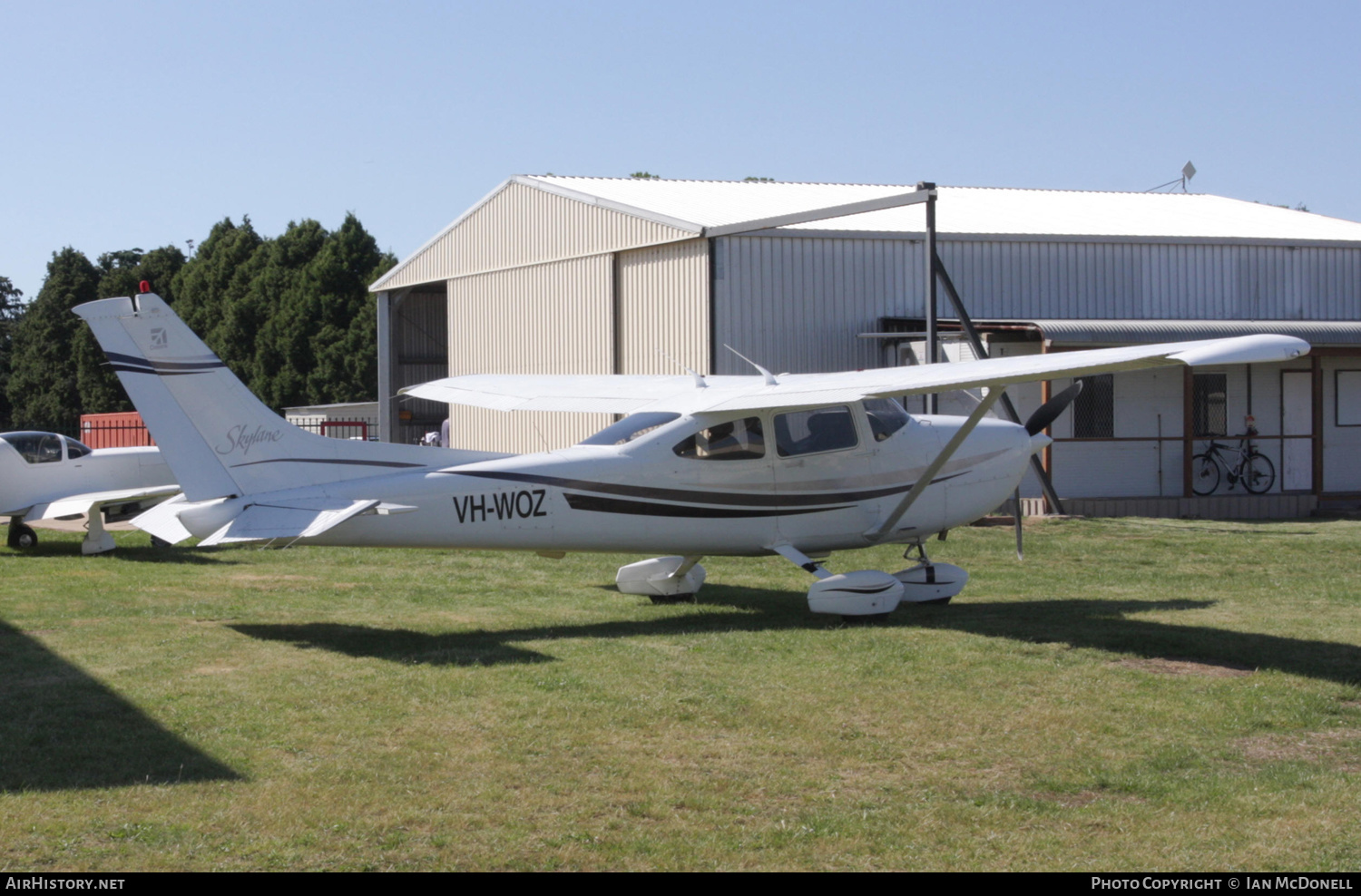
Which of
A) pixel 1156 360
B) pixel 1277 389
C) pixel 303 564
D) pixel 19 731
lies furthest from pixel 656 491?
pixel 1277 389

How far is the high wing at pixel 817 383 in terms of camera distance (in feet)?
24.2

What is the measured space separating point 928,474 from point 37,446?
12786 millimetres

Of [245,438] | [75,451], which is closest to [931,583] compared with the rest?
[245,438]

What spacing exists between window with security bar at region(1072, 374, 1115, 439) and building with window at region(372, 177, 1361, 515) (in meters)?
0.04

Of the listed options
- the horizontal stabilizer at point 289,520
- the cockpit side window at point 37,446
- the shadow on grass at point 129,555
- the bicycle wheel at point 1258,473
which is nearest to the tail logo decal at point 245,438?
the horizontal stabilizer at point 289,520

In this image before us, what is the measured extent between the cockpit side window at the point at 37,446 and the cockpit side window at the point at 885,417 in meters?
11.9

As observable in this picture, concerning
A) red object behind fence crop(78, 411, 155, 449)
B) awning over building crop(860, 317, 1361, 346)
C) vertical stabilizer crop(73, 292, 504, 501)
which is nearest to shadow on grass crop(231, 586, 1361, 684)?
vertical stabilizer crop(73, 292, 504, 501)

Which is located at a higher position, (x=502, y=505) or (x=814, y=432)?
(x=814, y=432)

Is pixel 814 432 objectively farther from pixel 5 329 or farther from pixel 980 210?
pixel 5 329

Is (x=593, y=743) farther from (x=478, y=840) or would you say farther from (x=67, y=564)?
(x=67, y=564)

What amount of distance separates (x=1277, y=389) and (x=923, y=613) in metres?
14.8

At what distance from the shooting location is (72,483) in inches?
690

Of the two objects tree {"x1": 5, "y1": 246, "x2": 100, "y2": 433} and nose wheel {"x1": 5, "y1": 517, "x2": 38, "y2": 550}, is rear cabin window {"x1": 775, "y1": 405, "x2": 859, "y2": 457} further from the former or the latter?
tree {"x1": 5, "y1": 246, "x2": 100, "y2": 433}

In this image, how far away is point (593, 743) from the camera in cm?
636
